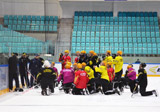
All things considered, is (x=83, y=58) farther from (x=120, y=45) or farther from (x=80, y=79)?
(x=120, y=45)

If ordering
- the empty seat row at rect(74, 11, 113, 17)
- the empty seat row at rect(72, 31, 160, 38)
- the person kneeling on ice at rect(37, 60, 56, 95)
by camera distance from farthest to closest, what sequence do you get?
the empty seat row at rect(74, 11, 113, 17) → the empty seat row at rect(72, 31, 160, 38) → the person kneeling on ice at rect(37, 60, 56, 95)

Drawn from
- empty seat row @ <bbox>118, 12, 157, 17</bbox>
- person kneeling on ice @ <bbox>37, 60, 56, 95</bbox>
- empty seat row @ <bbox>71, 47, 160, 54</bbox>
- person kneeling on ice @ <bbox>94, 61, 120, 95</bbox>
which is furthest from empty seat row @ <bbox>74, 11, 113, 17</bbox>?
person kneeling on ice @ <bbox>37, 60, 56, 95</bbox>

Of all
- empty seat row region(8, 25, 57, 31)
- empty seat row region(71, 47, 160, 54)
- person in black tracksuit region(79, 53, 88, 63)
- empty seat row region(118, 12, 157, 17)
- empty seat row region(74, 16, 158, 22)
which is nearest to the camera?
person in black tracksuit region(79, 53, 88, 63)

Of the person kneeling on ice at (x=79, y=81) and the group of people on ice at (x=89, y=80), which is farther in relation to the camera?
the person kneeling on ice at (x=79, y=81)

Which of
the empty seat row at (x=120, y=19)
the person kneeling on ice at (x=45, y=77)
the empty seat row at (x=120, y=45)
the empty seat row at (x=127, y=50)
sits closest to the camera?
the person kneeling on ice at (x=45, y=77)

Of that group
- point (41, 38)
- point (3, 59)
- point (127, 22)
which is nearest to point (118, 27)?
point (127, 22)

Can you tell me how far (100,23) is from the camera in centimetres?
2780

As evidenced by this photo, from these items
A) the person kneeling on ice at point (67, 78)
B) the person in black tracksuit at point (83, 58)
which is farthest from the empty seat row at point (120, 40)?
the person kneeling on ice at point (67, 78)

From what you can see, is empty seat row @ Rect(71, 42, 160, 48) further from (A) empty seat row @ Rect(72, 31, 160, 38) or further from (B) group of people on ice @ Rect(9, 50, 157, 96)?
(B) group of people on ice @ Rect(9, 50, 157, 96)

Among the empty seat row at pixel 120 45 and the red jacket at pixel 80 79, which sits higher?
the empty seat row at pixel 120 45

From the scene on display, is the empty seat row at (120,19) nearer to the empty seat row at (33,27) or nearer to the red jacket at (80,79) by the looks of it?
the empty seat row at (33,27)

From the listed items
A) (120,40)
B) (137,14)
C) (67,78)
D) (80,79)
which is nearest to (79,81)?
(80,79)

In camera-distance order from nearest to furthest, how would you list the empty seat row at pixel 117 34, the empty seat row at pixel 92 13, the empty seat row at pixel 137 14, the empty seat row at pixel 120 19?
the empty seat row at pixel 117 34
the empty seat row at pixel 120 19
the empty seat row at pixel 137 14
the empty seat row at pixel 92 13

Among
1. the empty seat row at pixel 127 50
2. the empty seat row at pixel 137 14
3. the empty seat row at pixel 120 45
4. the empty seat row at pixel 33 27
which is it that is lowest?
the empty seat row at pixel 127 50
